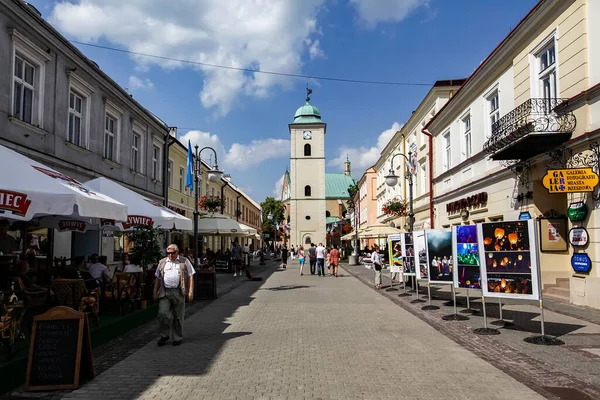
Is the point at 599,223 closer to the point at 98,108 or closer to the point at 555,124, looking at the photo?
the point at 555,124

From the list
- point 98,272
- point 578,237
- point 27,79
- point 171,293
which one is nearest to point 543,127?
point 578,237

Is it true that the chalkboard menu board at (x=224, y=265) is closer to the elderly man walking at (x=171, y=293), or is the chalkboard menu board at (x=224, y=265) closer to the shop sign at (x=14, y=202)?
the elderly man walking at (x=171, y=293)

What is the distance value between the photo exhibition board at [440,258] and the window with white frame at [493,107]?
6598 millimetres

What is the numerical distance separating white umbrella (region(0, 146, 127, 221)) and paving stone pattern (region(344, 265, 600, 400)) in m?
6.47

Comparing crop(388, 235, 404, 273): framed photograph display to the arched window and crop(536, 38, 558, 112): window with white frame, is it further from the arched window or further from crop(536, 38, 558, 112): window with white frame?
the arched window

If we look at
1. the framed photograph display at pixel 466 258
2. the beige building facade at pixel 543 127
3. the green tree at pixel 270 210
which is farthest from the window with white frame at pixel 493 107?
the green tree at pixel 270 210

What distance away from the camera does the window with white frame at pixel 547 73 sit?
13.2 m

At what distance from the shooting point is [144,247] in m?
12.5

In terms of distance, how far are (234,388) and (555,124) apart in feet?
35.1

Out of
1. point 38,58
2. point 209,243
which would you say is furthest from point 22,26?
point 209,243

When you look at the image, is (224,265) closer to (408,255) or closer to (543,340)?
(408,255)

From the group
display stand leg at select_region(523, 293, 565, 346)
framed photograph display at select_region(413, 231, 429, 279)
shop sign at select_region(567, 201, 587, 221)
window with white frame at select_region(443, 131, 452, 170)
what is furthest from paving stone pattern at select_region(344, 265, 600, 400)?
window with white frame at select_region(443, 131, 452, 170)

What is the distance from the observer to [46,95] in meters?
14.1

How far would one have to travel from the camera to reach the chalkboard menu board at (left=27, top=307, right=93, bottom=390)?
5.57m
